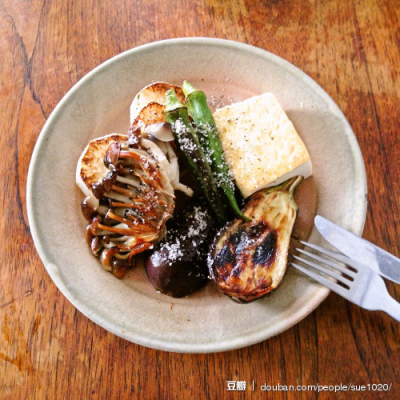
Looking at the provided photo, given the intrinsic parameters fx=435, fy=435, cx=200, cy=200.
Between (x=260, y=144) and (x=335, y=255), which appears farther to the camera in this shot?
(x=260, y=144)

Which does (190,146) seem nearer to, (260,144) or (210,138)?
(210,138)

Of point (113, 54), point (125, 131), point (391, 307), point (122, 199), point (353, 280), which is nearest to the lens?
point (391, 307)

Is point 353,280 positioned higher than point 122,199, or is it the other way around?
point 122,199

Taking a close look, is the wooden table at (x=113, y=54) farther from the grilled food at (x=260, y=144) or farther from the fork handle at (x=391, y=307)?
the grilled food at (x=260, y=144)

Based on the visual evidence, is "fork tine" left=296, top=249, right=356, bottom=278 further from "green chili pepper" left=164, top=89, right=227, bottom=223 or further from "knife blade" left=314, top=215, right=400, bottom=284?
"green chili pepper" left=164, top=89, right=227, bottom=223

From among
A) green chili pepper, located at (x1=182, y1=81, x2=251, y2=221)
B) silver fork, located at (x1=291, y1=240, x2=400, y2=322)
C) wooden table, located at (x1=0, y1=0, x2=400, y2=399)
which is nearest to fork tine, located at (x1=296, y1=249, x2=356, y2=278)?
silver fork, located at (x1=291, y1=240, x2=400, y2=322)

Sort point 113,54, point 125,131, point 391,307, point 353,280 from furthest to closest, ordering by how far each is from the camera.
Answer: point 113,54, point 125,131, point 353,280, point 391,307

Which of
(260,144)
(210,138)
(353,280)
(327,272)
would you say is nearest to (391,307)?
(353,280)
